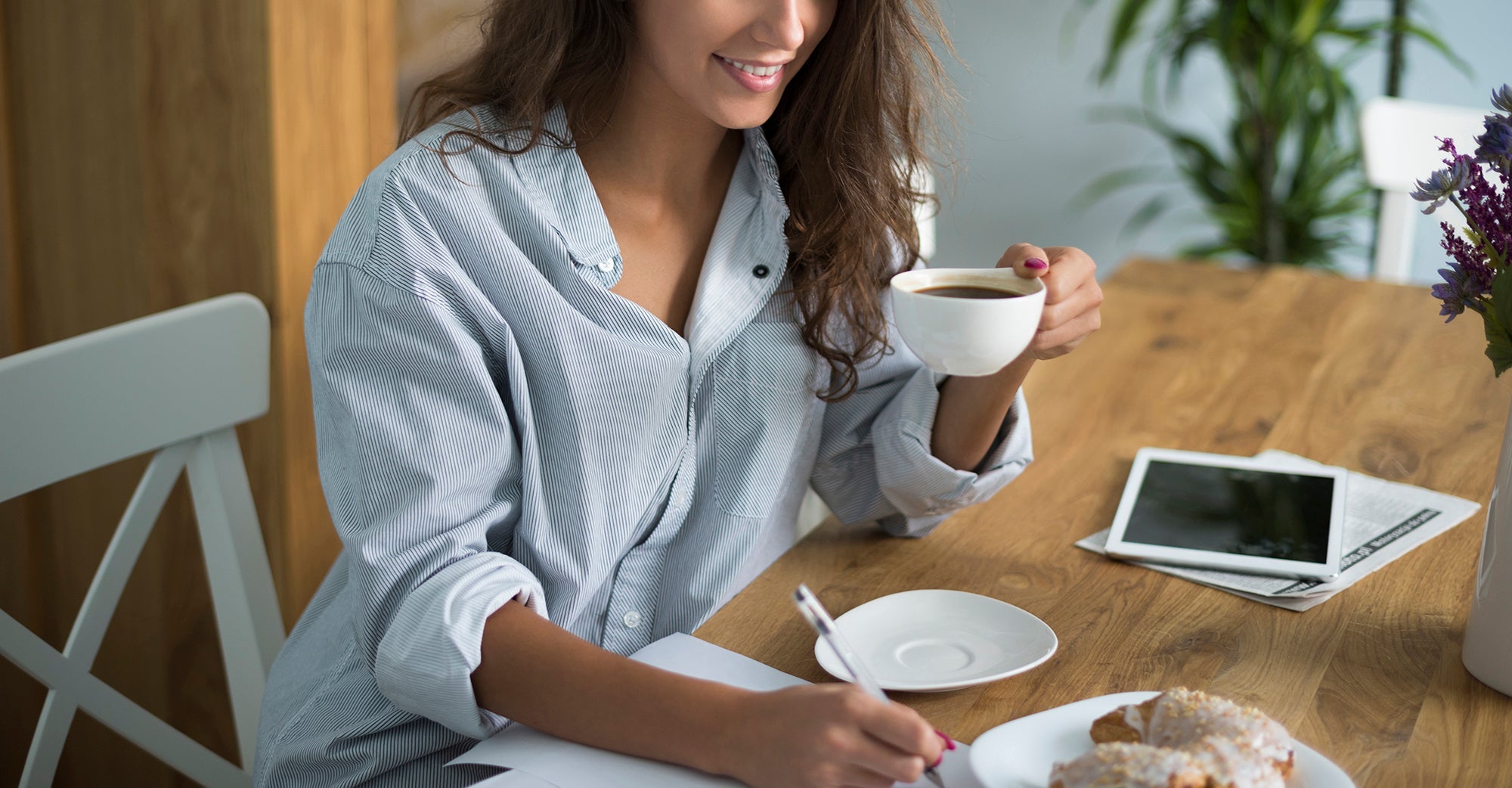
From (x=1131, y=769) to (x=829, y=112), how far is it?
699 millimetres

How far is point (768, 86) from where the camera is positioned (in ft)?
3.52

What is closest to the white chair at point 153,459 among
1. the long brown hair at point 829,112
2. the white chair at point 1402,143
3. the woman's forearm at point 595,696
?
the long brown hair at point 829,112

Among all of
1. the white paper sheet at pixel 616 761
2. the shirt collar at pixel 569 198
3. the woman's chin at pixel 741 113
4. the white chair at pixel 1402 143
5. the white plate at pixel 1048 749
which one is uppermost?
the woman's chin at pixel 741 113

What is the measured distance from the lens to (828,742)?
0.76 m

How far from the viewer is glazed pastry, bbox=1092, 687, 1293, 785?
29.0 inches

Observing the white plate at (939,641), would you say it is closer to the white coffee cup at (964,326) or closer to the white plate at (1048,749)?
the white plate at (1048,749)

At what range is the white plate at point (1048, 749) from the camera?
2.50 feet

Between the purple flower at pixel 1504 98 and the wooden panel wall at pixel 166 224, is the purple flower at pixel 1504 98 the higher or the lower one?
the higher one

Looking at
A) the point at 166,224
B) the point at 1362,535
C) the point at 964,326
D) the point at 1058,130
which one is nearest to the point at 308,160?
the point at 166,224

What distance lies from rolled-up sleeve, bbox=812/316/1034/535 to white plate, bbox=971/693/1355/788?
32 centimetres

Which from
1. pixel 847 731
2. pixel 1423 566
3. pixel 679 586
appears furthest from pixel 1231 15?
pixel 847 731

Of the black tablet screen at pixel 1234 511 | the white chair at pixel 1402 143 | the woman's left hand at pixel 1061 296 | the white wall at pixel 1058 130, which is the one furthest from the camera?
the white wall at pixel 1058 130

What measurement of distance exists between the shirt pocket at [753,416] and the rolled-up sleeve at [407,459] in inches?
9.4

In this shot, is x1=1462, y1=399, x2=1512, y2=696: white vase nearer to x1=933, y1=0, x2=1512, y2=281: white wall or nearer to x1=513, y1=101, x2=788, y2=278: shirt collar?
x1=513, y1=101, x2=788, y2=278: shirt collar
